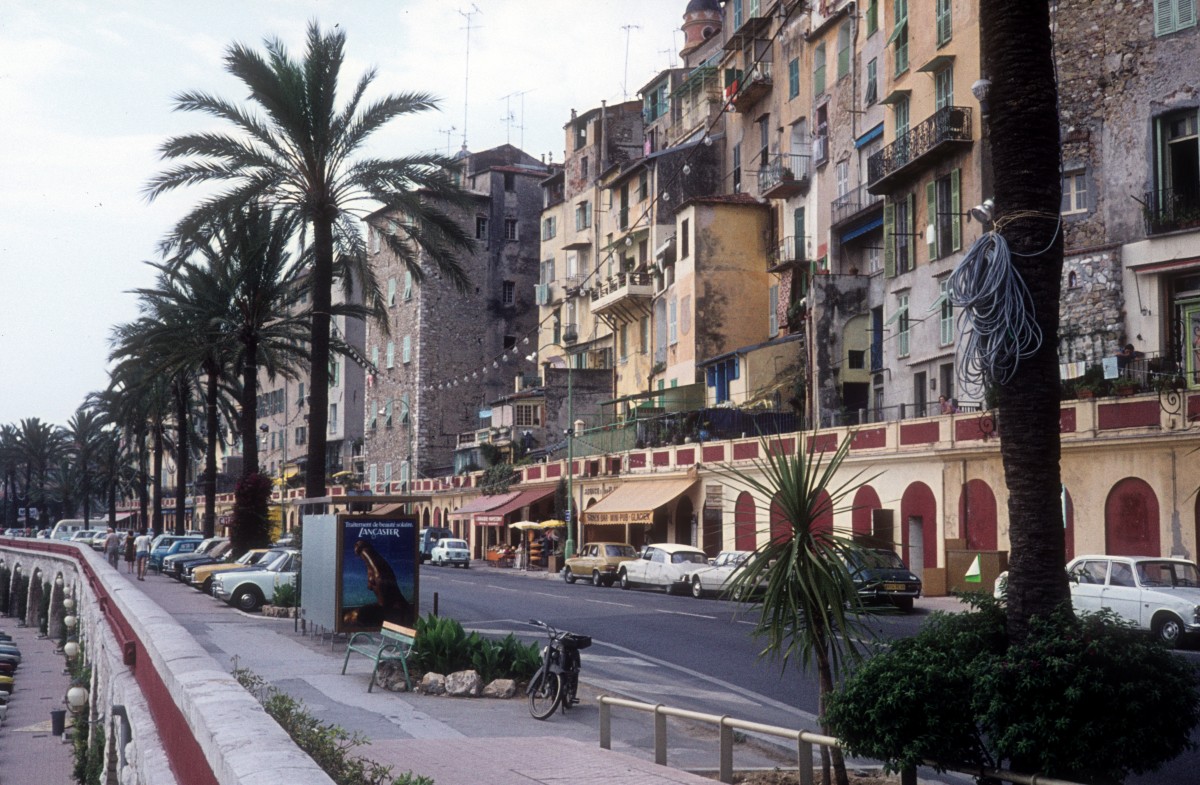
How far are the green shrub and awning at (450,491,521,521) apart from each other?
5634cm

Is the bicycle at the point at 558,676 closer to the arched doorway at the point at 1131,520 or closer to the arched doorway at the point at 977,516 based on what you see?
the arched doorway at the point at 1131,520

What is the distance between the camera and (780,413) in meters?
48.3

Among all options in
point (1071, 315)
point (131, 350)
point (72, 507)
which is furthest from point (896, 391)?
point (72, 507)

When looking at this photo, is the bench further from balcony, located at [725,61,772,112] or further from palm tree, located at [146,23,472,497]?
balcony, located at [725,61,772,112]

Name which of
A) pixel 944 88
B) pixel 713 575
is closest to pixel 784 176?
pixel 944 88

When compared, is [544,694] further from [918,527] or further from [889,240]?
[889,240]

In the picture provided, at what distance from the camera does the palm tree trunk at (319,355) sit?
27.6 metres

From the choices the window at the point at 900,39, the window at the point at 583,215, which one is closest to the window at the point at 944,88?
the window at the point at 900,39

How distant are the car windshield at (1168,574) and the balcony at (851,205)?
2631cm

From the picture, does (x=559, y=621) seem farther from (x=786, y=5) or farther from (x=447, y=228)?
(x=786, y=5)

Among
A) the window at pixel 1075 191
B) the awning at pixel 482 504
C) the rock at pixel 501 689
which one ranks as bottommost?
the rock at pixel 501 689

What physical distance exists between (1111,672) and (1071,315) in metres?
30.3

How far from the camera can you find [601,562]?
43.4 metres

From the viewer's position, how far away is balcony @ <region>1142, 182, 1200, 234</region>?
33812 millimetres
